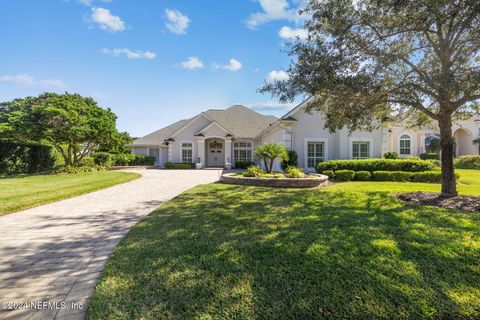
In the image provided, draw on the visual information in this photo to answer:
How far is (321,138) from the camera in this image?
59.9ft

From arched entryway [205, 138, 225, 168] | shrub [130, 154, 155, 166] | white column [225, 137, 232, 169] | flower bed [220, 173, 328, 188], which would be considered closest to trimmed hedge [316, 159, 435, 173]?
flower bed [220, 173, 328, 188]

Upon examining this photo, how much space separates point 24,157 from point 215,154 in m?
16.9

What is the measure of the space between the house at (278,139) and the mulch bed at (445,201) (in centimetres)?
978

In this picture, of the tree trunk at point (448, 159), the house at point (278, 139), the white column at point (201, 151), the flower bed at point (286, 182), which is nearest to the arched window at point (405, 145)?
the house at point (278, 139)

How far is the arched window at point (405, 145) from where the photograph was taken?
2188 cm

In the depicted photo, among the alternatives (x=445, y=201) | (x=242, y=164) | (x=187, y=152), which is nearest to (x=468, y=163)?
(x=445, y=201)

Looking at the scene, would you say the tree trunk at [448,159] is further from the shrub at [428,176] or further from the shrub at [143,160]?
the shrub at [143,160]

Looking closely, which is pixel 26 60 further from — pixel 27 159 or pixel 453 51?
pixel 453 51

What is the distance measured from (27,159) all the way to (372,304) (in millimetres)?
24144

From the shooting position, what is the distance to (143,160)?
2945 cm

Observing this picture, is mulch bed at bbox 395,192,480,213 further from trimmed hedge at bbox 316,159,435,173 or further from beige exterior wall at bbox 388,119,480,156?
beige exterior wall at bbox 388,119,480,156

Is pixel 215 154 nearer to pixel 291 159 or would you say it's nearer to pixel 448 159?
pixel 291 159

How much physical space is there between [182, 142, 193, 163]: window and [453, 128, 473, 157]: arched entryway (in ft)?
104

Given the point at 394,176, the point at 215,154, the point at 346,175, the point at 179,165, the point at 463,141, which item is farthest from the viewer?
the point at 463,141
